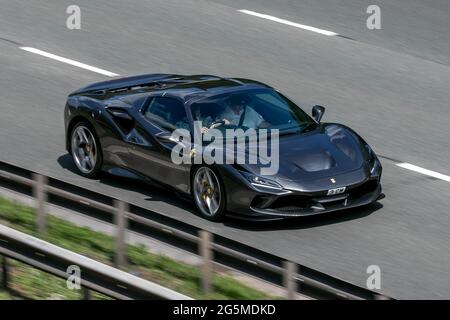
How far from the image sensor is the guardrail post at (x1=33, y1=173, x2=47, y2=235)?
11328 mm

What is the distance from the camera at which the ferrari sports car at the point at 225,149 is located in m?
11.6

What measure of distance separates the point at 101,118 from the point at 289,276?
17.2 ft

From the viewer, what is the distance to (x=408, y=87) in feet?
54.9

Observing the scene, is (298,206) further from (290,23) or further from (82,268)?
(290,23)

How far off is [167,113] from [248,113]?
966mm

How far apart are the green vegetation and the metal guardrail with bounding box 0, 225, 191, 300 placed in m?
0.34

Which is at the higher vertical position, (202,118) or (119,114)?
(202,118)

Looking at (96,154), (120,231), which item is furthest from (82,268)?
(96,154)

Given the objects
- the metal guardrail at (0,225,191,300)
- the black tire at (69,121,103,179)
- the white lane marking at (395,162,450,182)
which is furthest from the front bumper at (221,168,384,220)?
the metal guardrail at (0,225,191,300)

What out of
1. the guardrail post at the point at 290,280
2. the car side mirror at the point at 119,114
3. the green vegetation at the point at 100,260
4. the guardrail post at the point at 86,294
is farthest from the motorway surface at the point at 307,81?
the guardrail post at the point at 86,294

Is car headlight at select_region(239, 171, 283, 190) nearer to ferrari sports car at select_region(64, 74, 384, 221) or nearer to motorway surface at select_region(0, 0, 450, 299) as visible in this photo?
ferrari sports car at select_region(64, 74, 384, 221)

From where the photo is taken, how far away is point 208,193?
12031mm

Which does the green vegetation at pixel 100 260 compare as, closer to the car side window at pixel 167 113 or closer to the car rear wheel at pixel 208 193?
the car rear wheel at pixel 208 193

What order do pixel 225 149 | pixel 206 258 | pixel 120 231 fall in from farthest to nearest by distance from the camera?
pixel 225 149 → pixel 120 231 → pixel 206 258
